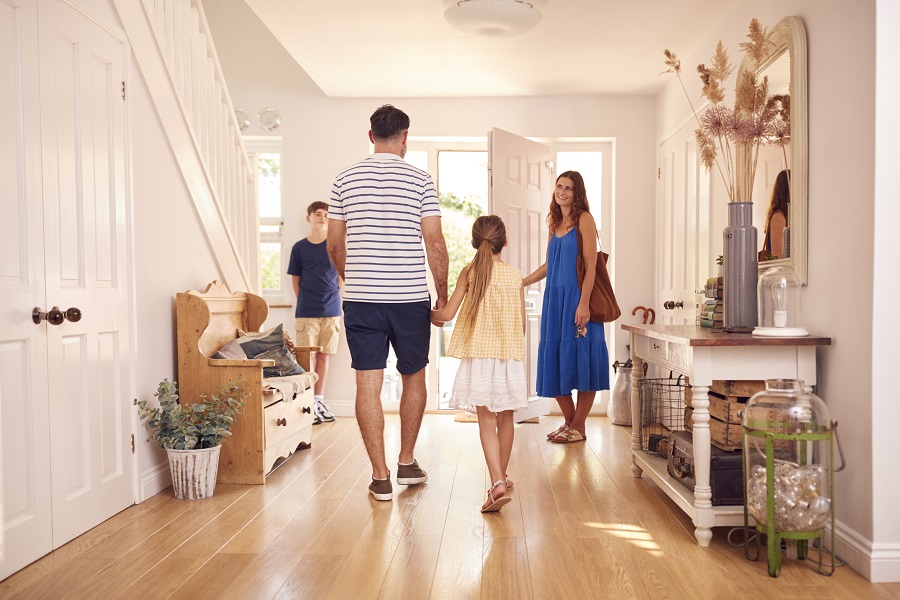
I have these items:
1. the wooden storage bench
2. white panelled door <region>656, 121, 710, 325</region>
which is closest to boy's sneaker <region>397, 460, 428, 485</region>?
the wooden storage bench

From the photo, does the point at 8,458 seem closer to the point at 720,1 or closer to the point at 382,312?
the point at 382,312

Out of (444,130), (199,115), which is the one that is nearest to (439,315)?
(199,115)

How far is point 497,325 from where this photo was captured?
3129mm

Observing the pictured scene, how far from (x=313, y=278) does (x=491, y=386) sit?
9.02 ft

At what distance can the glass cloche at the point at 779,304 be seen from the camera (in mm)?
2695

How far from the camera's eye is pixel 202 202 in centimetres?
404

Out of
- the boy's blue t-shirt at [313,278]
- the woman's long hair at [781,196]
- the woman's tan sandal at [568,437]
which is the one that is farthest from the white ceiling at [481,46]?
the woman's tan sandal at [568,437]

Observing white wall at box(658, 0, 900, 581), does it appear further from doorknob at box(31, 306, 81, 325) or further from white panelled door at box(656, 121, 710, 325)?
doorknob at box(31, 306, 81, 325)

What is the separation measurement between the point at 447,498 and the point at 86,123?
7.04 feet

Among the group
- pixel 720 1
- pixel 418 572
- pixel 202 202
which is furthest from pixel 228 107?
pixel 418 572

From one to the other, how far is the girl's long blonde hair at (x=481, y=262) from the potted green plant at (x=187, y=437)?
4.05 ft

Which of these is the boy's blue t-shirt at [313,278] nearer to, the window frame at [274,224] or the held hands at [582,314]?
the window frame at [274,224]

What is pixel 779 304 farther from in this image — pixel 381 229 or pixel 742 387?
pixel 381 229

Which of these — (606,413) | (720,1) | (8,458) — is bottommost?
(606,413)
